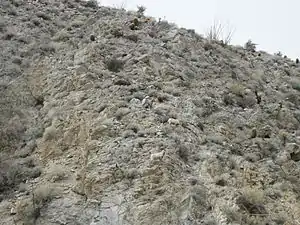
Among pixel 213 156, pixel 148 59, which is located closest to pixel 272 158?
pixel 213 156

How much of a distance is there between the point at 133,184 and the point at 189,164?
4.81 feet

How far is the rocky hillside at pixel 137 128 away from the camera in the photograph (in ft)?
32.6

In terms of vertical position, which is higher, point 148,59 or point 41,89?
point 148,59

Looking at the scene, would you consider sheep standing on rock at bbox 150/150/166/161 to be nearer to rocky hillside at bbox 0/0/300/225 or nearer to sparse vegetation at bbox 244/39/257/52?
rocky hillside at bbox 0/0/300/225

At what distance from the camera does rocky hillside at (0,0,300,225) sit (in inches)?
391

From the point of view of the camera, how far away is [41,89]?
1407 cm

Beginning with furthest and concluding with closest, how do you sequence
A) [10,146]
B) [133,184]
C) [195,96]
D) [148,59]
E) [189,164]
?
[148,59] < [195,96] < [10,146] < [189,164] < [133,184]

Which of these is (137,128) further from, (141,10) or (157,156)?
(141,10)

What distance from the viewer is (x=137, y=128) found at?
11.7 metres

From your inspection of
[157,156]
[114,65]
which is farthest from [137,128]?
[114,65]

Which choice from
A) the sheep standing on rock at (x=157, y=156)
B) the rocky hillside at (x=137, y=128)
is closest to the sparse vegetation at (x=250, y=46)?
the rocky hillside at (x=137, y=128)

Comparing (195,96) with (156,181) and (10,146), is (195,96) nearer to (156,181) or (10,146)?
(156,181)

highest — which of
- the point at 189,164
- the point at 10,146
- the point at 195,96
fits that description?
the point at 195,96

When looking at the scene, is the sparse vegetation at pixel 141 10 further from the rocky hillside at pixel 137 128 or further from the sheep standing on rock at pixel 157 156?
the sheep standing on rock at pixel 157 156
